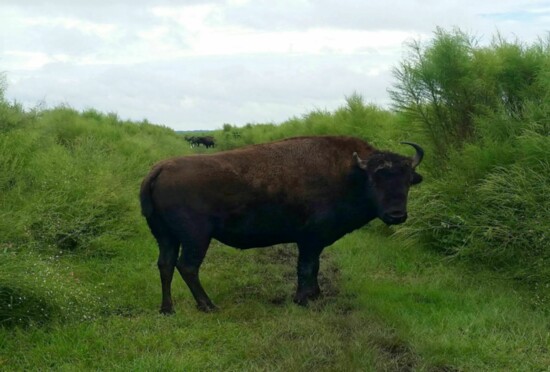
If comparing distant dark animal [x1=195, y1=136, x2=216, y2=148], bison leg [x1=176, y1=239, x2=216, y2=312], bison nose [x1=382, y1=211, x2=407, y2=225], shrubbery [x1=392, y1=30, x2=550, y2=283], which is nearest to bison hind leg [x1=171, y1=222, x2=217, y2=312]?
bison leg [x1=176, y1=239, x2=216, y2=312]

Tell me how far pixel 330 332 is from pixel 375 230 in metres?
5.38

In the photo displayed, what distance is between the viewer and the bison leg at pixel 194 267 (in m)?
6.18

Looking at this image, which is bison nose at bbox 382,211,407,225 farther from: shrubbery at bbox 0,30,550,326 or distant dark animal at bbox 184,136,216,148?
distant dark animal at bbox 184,136,216,148

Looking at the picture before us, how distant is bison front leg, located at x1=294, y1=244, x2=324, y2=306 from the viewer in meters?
6.58

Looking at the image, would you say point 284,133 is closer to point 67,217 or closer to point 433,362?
point 67,217

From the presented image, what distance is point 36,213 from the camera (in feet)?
27.1

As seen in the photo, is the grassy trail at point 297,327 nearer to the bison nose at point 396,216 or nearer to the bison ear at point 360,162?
the bison nose at point 396,216

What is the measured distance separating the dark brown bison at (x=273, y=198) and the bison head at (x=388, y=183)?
11 mm

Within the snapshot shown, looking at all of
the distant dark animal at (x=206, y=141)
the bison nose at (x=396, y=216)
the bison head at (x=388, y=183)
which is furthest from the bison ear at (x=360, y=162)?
the distant dark animal at (x=206, y=141)

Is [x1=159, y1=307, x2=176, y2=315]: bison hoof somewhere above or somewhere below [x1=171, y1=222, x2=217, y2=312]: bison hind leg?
below

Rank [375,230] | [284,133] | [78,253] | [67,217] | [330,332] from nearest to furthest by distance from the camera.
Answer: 1. [330,332]
2. [78,253]
3. [67,217]
4. [375,230]
5. [284,133]

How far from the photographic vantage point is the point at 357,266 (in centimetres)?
819

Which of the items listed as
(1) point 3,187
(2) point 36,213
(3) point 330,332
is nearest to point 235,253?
(2) point 36,213

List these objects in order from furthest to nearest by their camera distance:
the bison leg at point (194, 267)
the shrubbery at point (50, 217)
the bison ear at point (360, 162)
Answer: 1. the bison ear at point (360, 162)
2. the bison leg at point (194, 267)
3. the shrubbery at point (50, 217)
